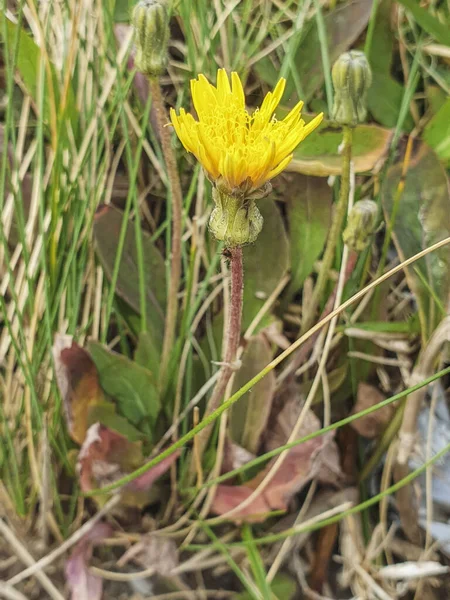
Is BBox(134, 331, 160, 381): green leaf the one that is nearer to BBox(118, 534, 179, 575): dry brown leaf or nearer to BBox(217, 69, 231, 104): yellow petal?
BBox(118, 534, 179, 575): dry brown leaf

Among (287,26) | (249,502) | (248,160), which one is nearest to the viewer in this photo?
(248,160)

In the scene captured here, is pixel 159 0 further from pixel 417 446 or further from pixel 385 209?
pixel 417 446

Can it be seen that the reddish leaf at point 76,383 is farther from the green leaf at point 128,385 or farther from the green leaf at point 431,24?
the green leaf at point 431,24

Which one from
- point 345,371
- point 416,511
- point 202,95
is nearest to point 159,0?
point 202,95

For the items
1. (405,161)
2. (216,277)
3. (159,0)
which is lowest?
(216,277)

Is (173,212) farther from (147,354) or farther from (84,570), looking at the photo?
(84,570)

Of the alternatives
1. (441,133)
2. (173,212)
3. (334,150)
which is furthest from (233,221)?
(441,133)
